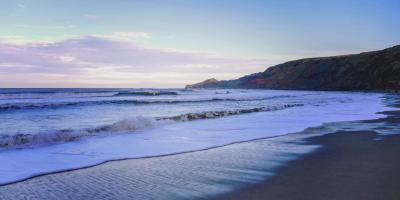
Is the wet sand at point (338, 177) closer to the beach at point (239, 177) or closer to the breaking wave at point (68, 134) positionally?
the beach at point (239, 177)

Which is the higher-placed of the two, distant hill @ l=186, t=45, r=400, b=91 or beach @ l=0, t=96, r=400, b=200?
distant hill @ l=186, t=45, r=400, b=91

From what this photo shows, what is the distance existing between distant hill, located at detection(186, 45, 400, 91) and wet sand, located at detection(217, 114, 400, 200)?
72.6 m

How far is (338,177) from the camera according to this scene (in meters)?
5.00

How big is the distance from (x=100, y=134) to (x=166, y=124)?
365cm

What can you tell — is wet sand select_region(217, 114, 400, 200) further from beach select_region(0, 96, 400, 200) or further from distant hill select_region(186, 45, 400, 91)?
distant hill select_region(186, 45, 400, 91)

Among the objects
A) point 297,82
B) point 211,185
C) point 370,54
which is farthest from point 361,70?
point 211,185

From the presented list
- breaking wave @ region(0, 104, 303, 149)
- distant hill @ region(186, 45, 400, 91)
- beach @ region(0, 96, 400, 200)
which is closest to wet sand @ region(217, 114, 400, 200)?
beach @ region(0, 96, 400, 200)

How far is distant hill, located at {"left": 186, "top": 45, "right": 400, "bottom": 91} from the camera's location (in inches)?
3514

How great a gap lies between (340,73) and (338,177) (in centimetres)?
11032

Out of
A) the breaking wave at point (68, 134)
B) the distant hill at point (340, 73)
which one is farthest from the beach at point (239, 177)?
the distant hill at point (340, 73)

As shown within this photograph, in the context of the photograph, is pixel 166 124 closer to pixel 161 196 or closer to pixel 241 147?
pixel 241 147

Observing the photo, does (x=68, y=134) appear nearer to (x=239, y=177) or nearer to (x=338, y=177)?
(x=239, y=177)

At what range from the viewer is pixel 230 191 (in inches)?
174

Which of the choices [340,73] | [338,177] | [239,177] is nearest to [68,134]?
[239,177]
